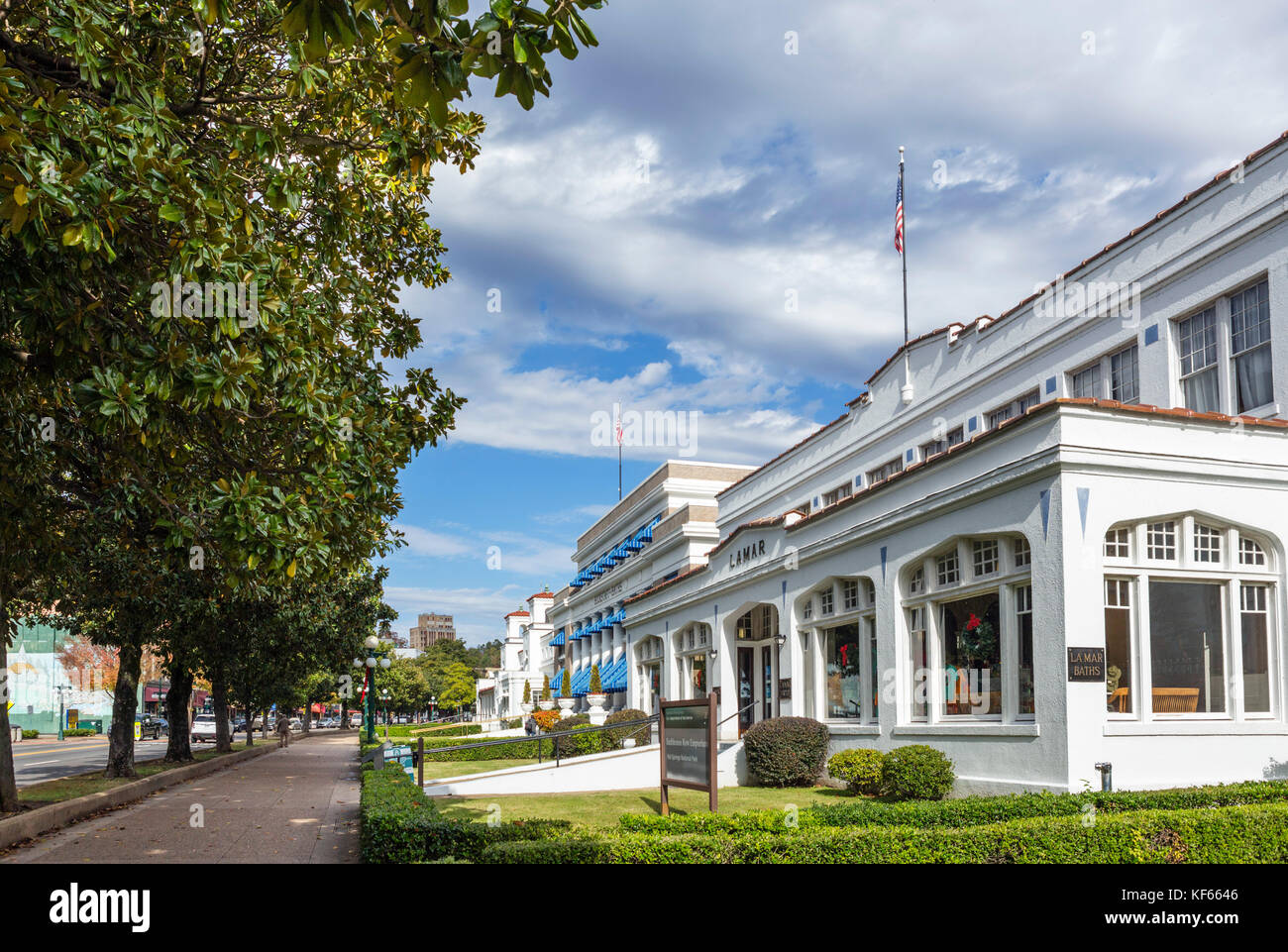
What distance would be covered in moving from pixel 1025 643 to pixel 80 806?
Answer: 15009 mm

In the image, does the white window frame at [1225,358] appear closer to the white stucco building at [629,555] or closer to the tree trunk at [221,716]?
the white stucco building at [629,555]

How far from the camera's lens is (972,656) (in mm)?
15148

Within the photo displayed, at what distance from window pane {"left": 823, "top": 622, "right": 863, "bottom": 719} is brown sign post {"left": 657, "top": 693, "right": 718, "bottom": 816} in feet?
15.4

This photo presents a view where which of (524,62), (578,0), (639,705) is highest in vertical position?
(578,0)

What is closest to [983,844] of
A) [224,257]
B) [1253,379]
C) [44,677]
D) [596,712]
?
[224,257]

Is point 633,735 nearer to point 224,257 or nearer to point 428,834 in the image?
point 428,834

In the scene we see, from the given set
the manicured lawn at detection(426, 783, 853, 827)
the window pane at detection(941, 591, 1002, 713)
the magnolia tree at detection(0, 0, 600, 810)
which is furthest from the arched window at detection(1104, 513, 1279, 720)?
the magnolia tree at detection(0, 0, 600, 810)

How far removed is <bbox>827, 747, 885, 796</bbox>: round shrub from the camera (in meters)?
15.6

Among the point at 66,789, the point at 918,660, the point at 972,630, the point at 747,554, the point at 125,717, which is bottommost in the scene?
the point at 66,789

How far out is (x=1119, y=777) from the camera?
40.6 feet

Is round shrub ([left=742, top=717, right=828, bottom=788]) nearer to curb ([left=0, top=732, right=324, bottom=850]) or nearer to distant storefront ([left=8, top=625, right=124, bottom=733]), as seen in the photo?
curb ([left=0, top=732, right=324, bottom=850])
